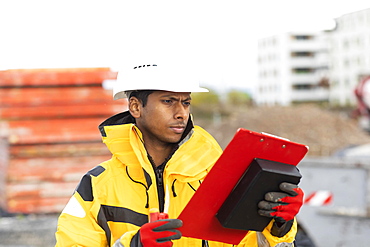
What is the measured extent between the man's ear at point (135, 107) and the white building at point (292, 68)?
217 ft

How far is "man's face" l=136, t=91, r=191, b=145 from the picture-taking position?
1.90m

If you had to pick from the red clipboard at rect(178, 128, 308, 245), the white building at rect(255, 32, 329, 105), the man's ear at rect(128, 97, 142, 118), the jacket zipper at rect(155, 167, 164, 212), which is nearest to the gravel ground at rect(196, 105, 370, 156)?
the man's ear at rect(128, 97, 142, 118)

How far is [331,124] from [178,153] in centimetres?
1460

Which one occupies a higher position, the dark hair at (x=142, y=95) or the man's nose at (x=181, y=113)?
the dark hair at (x=142, y=95)

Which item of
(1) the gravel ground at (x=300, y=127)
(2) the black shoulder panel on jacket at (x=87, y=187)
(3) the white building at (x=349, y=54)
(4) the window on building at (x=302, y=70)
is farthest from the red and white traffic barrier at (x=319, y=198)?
(4) the window on building at (x=302, y=70)

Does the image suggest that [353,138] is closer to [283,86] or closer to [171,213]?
[171,213]

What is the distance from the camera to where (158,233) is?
1.60 meters

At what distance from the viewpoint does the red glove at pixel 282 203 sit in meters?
1.68

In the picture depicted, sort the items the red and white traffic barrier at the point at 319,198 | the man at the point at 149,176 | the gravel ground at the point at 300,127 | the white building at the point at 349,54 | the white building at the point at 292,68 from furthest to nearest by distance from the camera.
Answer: the white building at the point at 292,68 < the white building at the point at 349,54 < the gravel ground at the point at 300,127 < the red and white traffic barrier at the point at 319,198 < the man at the point at 149,176

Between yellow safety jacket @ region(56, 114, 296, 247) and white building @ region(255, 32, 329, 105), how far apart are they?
2603 inches

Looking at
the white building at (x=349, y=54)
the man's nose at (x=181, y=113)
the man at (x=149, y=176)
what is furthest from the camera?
the white building at (x=349, y=54)

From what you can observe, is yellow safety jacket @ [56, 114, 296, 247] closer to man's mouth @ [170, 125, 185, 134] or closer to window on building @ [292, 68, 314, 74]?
man's mouth @ [170, 125, 185, 134]

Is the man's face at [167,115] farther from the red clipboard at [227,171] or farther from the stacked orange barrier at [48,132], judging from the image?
the stacked orange barrier at [48,132]

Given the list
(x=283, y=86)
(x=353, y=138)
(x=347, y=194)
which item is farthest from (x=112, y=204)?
(x=283, y=86)
